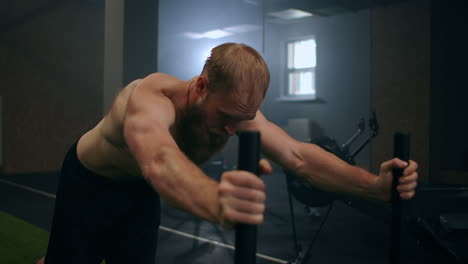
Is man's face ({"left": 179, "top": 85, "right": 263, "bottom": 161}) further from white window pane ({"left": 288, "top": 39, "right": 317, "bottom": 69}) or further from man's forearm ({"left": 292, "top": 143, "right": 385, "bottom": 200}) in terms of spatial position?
white window pane ({"left": 288, "top": 39, "right": 317, "bottom": 69})

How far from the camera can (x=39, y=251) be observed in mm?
2949

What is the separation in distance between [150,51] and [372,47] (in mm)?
4203

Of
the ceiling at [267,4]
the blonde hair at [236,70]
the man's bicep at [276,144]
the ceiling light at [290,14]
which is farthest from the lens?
the ceiling light at [290,14]

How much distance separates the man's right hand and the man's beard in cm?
55

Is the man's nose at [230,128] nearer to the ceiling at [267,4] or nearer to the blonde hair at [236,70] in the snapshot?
the blonde hair at [236,70]

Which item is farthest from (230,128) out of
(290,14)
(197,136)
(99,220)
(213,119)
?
(290,14)

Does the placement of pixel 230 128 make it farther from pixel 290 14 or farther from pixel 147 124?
pixel 290 14

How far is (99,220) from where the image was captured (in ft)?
4.96

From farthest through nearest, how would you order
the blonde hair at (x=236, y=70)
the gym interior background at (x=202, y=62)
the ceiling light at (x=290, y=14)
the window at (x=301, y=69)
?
1. the window at (x=301, y=69)
2. the ceiling light at (x=290, y=14)
3. the gym interior background at (x=202, y=62)
4. the blonde hair at (x=236, y=70)

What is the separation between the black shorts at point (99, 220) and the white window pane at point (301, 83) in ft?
21.6

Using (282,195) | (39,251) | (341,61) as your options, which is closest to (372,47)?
(341,61)

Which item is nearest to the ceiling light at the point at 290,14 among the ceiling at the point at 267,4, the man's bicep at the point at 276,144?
the ceiling at the point at 267,4

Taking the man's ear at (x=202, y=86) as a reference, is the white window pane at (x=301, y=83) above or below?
above

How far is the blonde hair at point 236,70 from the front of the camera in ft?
3.48
